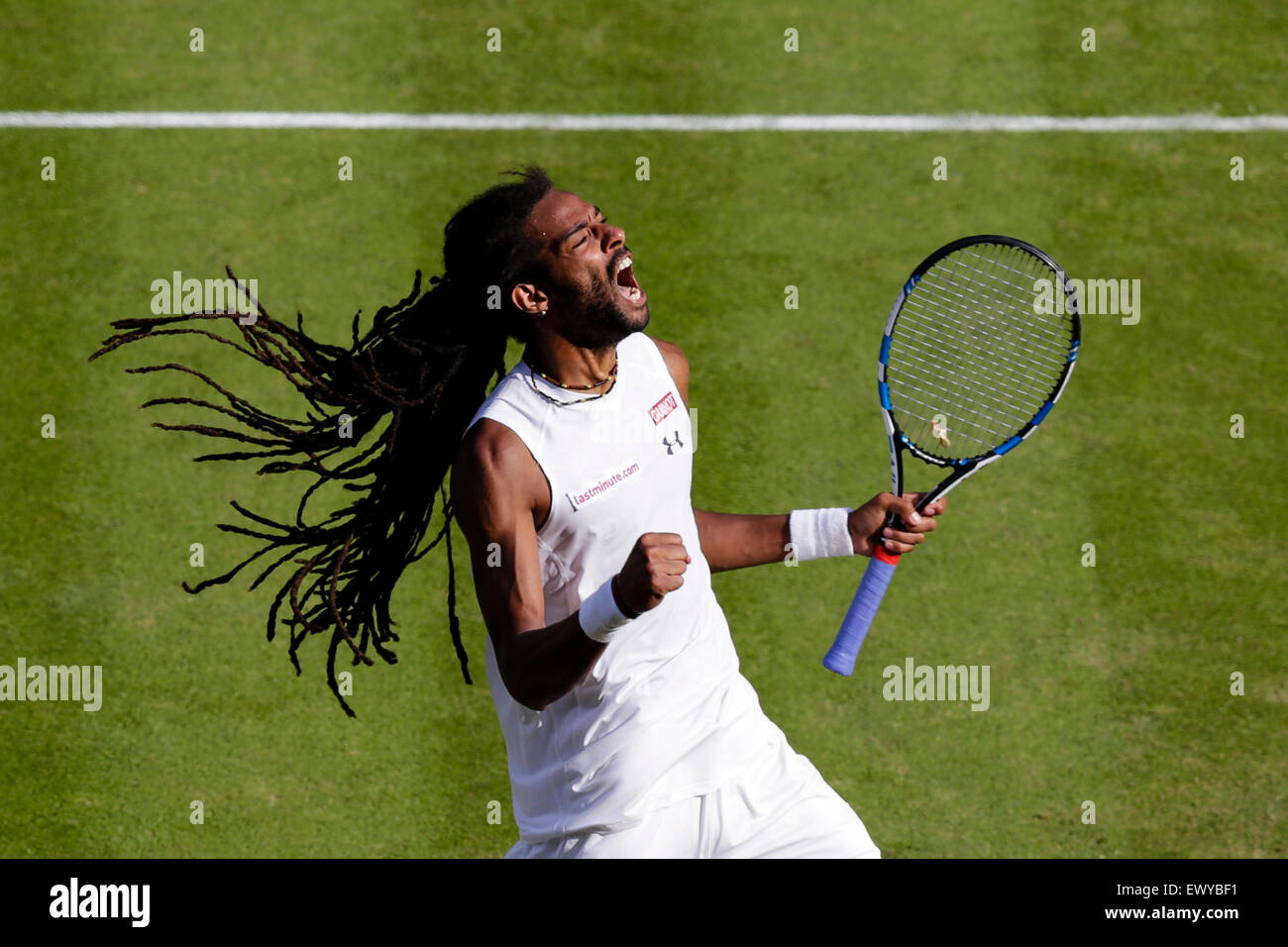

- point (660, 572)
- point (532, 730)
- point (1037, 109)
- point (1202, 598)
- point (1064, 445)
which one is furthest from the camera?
point (1037, 109)

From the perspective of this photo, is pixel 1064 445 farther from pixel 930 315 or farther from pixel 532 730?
pixel 532 730

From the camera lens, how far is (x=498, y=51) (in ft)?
34.2


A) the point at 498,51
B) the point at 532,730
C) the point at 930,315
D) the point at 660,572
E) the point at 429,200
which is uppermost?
the point at 498,51

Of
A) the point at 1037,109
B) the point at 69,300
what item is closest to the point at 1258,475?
the point at 1037,109

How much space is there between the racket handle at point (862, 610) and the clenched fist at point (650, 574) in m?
1.16

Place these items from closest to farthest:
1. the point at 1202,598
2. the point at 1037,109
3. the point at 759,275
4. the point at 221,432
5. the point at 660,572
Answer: the point at 660,572 < the point at 221,432 < the point at 1202,598 < the point at 759,275 < the point at 1037,109

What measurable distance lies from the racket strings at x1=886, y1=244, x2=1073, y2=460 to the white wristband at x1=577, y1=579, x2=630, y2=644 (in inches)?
106

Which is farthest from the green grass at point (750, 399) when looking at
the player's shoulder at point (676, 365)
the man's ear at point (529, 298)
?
the man's ear at point (529, 298)

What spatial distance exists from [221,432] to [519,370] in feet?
4.33

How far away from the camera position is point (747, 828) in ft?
18.9

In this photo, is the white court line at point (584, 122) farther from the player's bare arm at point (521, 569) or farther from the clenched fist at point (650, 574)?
the clenched fist at point (650, 574)

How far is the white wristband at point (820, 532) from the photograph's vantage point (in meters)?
6.20

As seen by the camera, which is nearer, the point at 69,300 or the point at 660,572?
the point at 660,572

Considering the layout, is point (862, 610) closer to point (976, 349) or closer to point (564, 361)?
point (564, 361)
